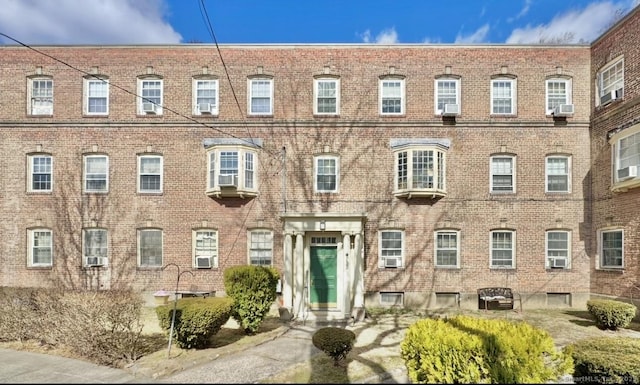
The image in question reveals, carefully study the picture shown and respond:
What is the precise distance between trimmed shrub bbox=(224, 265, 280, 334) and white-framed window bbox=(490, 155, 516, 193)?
9.41 m

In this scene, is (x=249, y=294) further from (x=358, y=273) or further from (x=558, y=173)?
(x=558, y=173)

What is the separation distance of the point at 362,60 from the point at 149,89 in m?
8.48

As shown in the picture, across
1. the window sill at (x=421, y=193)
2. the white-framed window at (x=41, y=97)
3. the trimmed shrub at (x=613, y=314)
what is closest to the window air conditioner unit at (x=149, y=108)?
the white-framed window at (x=41, y=97)

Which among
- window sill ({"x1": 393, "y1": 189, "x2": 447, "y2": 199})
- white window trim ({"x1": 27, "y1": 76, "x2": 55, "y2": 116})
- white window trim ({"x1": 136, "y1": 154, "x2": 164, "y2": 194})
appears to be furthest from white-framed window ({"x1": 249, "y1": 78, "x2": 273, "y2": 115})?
white window trim ({"x1": 27, "y1": 76, "x2": 55, "y2": 116})

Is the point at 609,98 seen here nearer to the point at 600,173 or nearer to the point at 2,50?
the point at 600,173

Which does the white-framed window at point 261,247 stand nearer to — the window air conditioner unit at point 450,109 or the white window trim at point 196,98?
the white window trim at point 196,98

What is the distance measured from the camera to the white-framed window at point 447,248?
13461mm

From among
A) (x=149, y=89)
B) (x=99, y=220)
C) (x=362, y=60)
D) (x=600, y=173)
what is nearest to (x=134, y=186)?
(x=99, y=220)

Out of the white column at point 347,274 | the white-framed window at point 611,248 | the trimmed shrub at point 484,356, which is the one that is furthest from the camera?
the white-framed window at point 611,248

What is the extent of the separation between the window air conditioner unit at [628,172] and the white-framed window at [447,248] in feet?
18.0

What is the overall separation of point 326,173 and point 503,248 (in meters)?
7.30

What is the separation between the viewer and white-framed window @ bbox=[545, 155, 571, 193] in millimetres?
13523

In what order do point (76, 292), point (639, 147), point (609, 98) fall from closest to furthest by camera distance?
point (76, 292) < point (639, 147) < point (609, 98)

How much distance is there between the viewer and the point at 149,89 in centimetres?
1404
